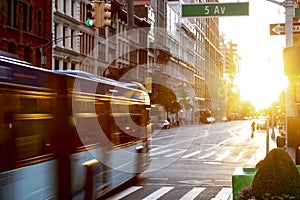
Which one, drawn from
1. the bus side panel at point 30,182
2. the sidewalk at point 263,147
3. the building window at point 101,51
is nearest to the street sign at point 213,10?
the bus side panel at point 30,182

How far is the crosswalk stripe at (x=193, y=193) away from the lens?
16.0 metres

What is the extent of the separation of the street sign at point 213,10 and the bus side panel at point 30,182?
6.24 meters

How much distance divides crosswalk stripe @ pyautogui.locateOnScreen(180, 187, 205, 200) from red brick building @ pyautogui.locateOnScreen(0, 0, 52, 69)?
89.2ft

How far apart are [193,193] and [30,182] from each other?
835cm

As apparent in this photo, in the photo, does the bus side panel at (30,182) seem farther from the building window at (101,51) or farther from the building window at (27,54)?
the building window at (101,51)

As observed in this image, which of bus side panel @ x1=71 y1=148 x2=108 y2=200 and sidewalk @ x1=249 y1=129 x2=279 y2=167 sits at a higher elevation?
bus side panel @ x1=71 y1=148 x2=108 y2=200

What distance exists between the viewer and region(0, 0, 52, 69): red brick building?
146 feet

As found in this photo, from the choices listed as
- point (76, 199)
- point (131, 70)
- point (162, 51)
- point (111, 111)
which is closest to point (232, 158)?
point (111, 111)

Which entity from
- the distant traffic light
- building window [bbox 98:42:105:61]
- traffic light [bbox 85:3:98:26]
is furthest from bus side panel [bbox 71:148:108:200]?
building window [bbox 98:42:105:61]

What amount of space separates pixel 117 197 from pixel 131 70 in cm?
5792

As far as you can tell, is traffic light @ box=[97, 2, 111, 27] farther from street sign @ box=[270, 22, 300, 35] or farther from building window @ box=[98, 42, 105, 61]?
building window @ box=[98, 42, 105, 61]

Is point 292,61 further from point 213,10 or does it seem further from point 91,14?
point 91,14

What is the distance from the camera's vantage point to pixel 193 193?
16.8m

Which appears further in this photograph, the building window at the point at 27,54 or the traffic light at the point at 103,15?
the building window at the point at 27,54
